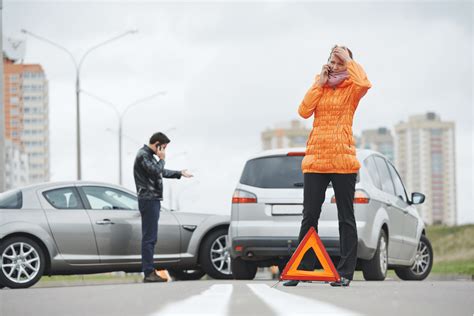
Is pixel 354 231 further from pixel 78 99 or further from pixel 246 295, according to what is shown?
pixel 78 99

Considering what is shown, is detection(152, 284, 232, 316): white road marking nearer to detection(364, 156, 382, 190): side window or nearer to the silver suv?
the silver suv

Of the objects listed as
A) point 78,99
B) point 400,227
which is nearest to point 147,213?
point 400,227

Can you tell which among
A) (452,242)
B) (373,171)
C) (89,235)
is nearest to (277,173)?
(373,171)

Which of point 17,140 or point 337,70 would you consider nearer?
point 337,70

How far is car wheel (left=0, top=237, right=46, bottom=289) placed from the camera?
489 inches

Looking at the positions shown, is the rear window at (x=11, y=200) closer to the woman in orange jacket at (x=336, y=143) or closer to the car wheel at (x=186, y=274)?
the car wheel at (x=186, y=274)

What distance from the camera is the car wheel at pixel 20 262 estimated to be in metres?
12.4

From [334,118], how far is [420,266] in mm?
5931

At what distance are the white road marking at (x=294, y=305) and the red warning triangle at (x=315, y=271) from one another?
33.2 inches

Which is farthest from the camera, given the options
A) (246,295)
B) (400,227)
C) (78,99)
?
(78,99)

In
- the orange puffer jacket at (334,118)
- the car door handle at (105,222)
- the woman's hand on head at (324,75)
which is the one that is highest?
the woman's hand on head at (324,75)

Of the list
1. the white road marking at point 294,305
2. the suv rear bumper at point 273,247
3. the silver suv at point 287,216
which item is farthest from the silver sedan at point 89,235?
the white road marking at point 294,305

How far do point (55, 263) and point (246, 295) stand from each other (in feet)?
16.1

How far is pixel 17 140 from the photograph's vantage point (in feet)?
636
